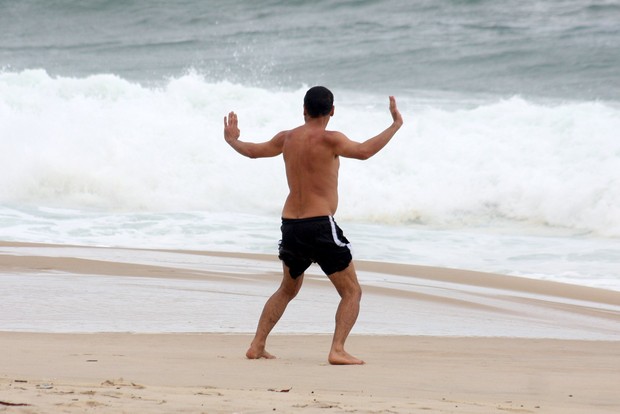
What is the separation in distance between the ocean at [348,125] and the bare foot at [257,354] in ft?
16.7

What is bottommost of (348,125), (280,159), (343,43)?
(280,159)

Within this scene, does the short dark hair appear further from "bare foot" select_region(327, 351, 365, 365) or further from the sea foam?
the sea foam

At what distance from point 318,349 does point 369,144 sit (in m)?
1.34

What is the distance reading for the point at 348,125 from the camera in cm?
2023

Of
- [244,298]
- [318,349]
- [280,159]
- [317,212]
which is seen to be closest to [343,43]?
[280,159]

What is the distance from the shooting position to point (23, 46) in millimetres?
30609

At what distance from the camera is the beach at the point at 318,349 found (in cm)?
429

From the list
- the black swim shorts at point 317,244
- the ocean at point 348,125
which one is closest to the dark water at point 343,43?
the ocean at point 348,125

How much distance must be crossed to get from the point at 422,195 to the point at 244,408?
12386 mm

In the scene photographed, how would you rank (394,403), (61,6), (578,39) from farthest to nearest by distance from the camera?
(61,6) → (578,39) → (394,403)

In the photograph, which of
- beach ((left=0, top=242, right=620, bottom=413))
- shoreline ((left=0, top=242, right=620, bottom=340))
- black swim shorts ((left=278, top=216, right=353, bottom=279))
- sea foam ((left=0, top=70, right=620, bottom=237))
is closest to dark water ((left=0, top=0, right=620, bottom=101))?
sea foam ((left=0, top=70, right=620, bottom=237))

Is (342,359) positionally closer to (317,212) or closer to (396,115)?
(317,212)

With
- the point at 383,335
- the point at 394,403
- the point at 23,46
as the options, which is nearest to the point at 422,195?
the point at 383,335

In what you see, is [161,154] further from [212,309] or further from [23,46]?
[23,46]
